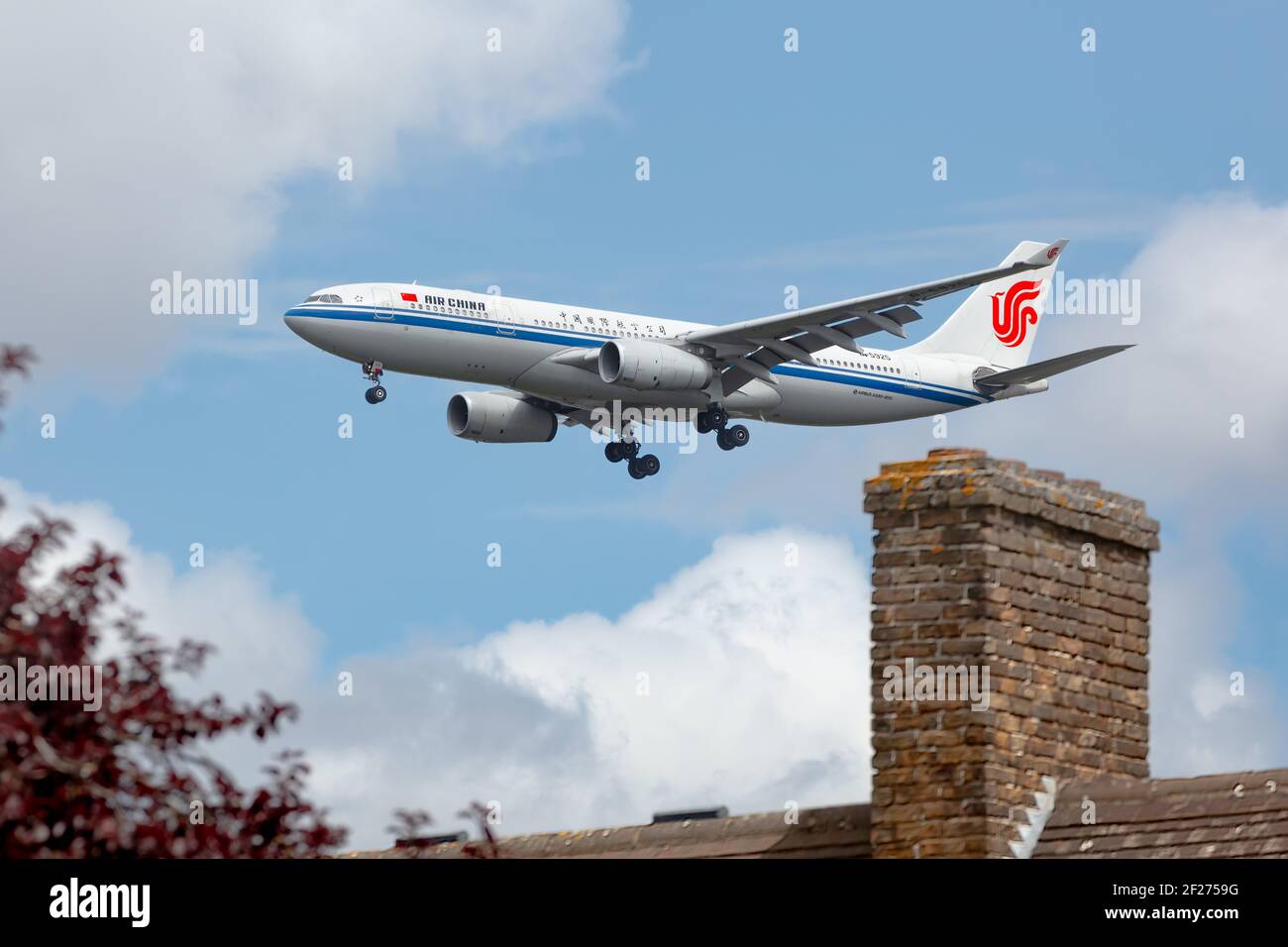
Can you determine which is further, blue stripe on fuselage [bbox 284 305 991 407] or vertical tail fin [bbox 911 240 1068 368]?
vertical tail fin [bbox 911 240 1068 368]

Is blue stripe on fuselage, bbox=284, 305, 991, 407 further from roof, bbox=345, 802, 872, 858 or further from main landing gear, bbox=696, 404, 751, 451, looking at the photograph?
roof, bbox=345, 802, 872, 858

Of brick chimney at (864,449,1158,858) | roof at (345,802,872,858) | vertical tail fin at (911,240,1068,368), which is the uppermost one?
vertical tail fin at (911,240,1068,368)

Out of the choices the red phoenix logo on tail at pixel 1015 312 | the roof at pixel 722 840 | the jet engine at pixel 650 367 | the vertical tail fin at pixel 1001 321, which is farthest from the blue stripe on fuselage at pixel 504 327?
the roof at pixel 722 840

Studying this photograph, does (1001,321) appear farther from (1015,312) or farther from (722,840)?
(722,840)

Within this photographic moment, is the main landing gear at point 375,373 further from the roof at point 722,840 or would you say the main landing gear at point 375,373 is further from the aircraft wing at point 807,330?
the roof at point 722,840

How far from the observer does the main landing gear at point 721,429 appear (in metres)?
47.1

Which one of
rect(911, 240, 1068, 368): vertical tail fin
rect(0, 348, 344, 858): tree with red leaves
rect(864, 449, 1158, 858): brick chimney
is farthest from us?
rect(911, 240, 1068, 368): vertical tail fin

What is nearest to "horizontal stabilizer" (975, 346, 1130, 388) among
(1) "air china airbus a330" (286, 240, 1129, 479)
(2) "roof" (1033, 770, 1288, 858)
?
(1) "air china airbus a330" (286, 240, 1129, 479)

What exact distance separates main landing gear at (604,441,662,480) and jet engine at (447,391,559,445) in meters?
1.78

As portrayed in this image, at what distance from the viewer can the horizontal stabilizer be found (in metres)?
47.3

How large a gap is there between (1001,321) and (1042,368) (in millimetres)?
9862

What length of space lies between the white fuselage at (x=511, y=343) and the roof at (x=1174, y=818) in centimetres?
2784

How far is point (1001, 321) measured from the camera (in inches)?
2392
